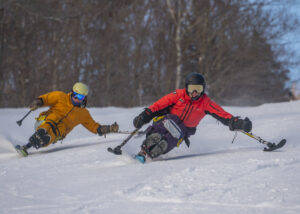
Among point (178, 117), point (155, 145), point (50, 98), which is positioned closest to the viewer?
point (155, 145)

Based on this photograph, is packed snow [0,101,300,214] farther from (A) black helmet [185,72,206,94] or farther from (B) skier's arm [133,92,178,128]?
(A) black helmet [185,72,206,94]

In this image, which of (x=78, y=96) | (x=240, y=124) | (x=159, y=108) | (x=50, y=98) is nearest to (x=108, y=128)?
(x=78, y=96)

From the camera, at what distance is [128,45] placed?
18.3m

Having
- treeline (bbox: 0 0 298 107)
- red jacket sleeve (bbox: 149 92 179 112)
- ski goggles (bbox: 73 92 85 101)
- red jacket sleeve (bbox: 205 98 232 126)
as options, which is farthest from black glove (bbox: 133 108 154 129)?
treeline (bbox: 0 0 298 107)

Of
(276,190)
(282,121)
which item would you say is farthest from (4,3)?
(276,190)

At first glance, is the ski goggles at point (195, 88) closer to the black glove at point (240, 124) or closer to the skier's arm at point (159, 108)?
the skier's arm at point (159, 108)

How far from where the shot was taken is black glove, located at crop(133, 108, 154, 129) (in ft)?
15.6

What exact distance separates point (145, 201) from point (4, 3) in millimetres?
9675

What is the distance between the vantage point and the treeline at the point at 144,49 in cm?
1555

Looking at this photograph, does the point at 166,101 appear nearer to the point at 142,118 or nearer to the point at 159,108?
the point at 159,108

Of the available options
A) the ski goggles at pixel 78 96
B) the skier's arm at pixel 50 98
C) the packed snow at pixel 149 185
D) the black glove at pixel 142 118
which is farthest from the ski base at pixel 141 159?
the skier's arm at pixel 50 98

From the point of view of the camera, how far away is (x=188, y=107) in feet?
16.3

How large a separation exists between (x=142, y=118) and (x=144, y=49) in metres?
14.2

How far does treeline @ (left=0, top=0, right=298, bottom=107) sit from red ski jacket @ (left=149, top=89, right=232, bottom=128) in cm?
1130
